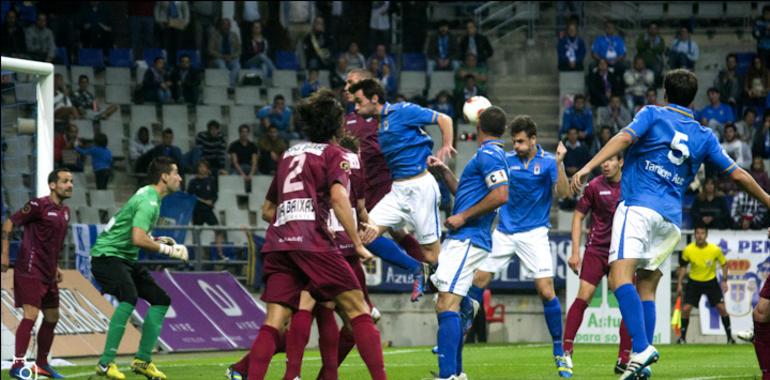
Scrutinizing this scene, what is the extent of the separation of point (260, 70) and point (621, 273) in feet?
64.5

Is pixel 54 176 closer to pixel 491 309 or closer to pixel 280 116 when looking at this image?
pixel 491 309

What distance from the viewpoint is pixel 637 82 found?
Answer: 28.0m

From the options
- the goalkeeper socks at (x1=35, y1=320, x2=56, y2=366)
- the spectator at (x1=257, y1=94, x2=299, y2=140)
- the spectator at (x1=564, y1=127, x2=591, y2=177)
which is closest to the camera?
the goalkeeper socks at (x1=35, y1=320, x2=56, y2=366)

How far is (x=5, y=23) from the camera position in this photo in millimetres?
28094

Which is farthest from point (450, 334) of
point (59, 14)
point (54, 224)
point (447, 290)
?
point (59, 14)

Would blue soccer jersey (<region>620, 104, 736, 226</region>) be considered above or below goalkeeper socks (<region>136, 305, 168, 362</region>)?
above

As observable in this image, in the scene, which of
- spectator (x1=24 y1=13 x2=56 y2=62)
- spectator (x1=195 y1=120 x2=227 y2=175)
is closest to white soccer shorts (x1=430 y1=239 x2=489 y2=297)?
spectator (x1=195 y1=120 x2=227 y2=175)

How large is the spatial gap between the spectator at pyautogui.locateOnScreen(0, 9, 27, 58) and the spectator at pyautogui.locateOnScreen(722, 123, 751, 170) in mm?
13670

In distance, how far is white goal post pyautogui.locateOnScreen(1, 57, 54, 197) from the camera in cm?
1620

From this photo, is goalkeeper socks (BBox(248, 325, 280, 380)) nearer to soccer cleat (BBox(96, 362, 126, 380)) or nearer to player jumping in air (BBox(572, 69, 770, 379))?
player jumping in air (BBox(572, 69, 770, 379))

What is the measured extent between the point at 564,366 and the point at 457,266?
8.11ft

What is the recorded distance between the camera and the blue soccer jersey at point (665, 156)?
11.0 meters

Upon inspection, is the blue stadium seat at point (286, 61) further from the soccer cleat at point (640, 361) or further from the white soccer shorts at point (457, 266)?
the soccer cleat at point (640, 361)

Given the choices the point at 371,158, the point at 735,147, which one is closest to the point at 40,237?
the point at 371,158
